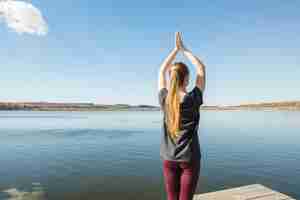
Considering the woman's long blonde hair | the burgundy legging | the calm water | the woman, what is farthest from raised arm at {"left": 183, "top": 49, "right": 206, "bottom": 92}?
the calm water

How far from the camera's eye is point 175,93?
8.88ft

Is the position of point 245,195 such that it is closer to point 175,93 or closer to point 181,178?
point 181,178

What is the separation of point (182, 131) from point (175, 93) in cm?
47

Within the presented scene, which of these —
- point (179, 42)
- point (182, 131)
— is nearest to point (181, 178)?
point (182, 131)

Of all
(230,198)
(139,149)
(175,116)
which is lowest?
(139,149)

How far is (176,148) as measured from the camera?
2.76 m

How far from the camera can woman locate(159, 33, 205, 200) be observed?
8.80 feet

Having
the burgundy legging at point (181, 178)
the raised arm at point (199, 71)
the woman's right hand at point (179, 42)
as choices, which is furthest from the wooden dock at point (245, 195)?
the woman's right hand at point (179, 42)

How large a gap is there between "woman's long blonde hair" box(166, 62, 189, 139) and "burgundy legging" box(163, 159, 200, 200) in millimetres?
386

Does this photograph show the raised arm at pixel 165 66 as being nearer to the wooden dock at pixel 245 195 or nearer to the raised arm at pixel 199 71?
the raised arm at pixel 199 71

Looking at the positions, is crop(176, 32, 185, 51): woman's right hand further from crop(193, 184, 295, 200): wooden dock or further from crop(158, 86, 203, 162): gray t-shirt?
crop(193, 184, 295, 200): wooden dock

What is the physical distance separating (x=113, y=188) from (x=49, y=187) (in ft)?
9.90

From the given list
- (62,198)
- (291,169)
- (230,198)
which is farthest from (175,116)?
(291,169)

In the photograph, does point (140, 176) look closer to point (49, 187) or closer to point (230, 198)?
point (49, 187)
